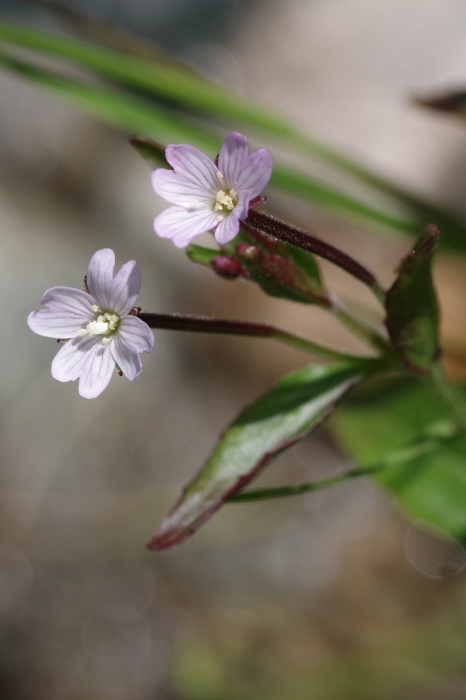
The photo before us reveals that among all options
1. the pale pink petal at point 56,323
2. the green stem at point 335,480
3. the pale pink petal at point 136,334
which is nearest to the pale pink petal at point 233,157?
the pale pink petal at point 136,334

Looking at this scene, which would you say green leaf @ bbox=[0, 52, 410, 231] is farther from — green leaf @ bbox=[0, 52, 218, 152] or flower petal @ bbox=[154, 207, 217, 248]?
flower petal @ bbox=[154, 207, 217, 248]

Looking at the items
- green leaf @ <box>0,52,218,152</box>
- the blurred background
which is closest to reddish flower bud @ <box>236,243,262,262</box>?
green leaf @ <box>0,52,218,152</box>

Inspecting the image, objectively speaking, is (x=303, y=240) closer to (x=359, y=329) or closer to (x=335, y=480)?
(x=359, y=329)

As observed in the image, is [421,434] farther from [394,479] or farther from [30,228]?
[30,228]

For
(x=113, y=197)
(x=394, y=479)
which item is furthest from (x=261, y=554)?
(x=113, y=197)

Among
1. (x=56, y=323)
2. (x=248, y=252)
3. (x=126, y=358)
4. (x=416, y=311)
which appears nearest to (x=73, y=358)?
(x=56, y=323)

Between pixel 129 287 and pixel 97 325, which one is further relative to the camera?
pixel 97 325
